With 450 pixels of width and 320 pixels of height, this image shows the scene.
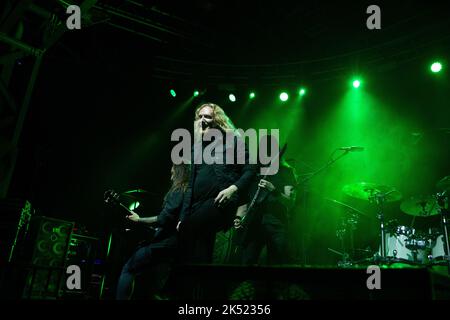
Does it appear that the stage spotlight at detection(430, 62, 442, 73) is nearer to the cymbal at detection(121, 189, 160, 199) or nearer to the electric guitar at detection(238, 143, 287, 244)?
the electric guitar at detection(238, 143, 287, 244)

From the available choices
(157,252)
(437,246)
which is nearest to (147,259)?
(157,252)

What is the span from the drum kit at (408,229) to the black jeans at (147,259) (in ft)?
14.8

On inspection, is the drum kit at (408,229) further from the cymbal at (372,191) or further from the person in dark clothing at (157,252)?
the person in dark clothing at (157,252)

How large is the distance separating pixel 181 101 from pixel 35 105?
127 inches

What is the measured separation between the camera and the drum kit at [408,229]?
604cm

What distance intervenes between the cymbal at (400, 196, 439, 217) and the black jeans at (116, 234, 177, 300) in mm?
5469

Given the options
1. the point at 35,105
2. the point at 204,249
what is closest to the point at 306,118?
the point at 35,105

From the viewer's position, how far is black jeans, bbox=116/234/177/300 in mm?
2538

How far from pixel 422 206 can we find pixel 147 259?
5781 mm

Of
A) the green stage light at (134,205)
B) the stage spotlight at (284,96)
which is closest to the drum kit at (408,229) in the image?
the stage spotlight at (284,96)

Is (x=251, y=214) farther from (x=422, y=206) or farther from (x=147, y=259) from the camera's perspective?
(x=422, y=206)

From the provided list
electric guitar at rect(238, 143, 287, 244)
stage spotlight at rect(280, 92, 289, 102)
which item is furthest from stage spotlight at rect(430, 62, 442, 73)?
electric guitar at rect(238, 143, 287, 244)

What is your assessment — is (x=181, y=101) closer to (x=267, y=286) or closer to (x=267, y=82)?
(x=267, y=82)
